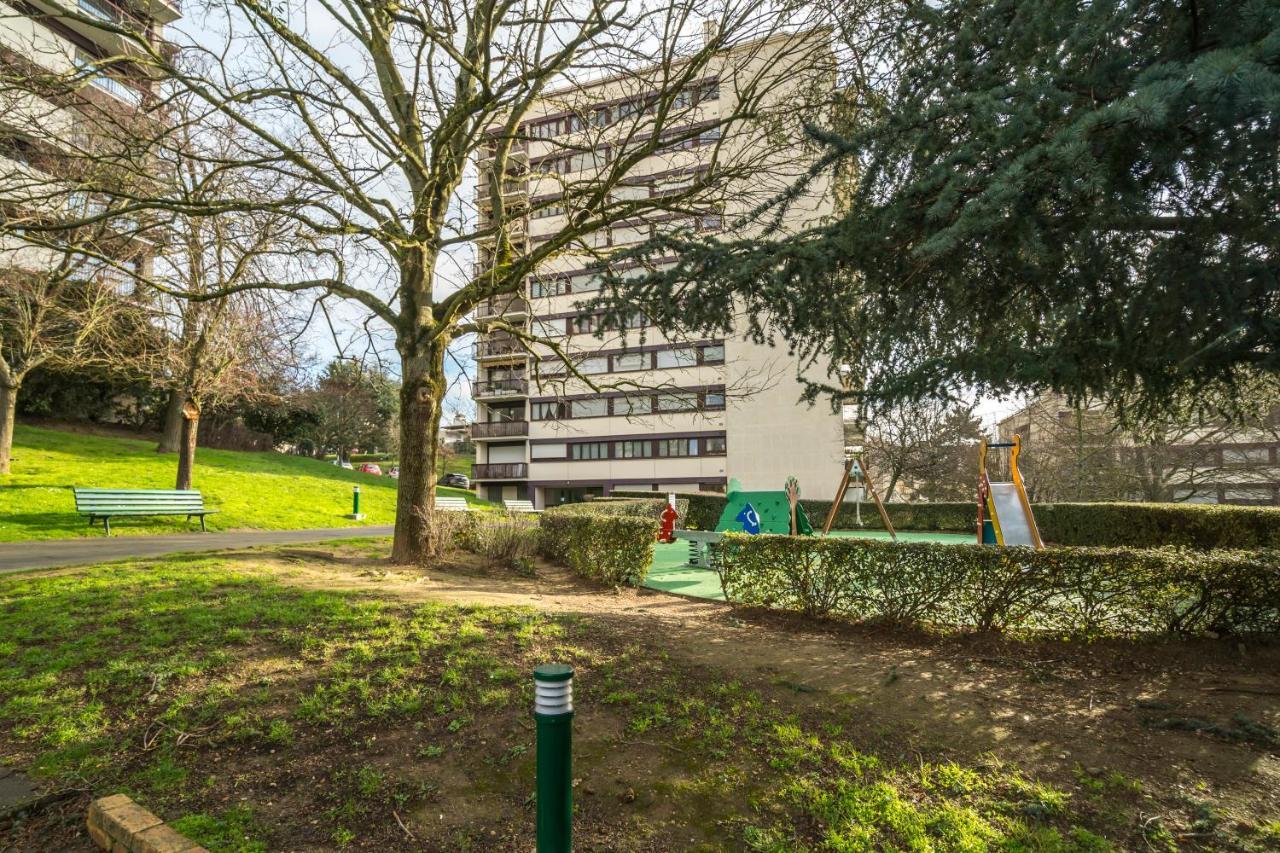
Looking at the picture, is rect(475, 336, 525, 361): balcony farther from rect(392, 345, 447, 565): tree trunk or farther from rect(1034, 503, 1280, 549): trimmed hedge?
rect(1034, 503, 1280, 549): trimmed hedge

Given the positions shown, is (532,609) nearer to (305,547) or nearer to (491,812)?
(491,812)

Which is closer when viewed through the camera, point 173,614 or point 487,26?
point 173,614

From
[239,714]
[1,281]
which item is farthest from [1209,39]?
[1,281]

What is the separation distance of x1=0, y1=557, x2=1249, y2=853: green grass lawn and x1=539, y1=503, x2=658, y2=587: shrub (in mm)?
3890

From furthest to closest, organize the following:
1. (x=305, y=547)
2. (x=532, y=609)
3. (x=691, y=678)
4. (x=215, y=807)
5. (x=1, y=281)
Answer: (x=1, y=281), (x=305, y=547), (x=532, y=609), (x=691, y=678), (x=215, y=807)

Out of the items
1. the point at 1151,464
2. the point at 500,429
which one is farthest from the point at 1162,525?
the point at 500,429

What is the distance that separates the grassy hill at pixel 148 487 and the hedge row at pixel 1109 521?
13.2m

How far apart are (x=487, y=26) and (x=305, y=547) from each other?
28.6ft

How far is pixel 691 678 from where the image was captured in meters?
4.95

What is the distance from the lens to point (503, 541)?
36.3ft

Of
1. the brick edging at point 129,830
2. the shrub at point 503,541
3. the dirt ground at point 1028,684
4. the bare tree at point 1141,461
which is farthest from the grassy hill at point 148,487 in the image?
the bare tree at point 1141,461

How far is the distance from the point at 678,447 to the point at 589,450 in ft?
18.4

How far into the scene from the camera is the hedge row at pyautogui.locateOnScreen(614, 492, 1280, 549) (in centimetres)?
1198

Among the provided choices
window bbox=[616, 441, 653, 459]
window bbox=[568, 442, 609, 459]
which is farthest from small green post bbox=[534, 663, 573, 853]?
window bbox=[568, 442, 609, 459]
